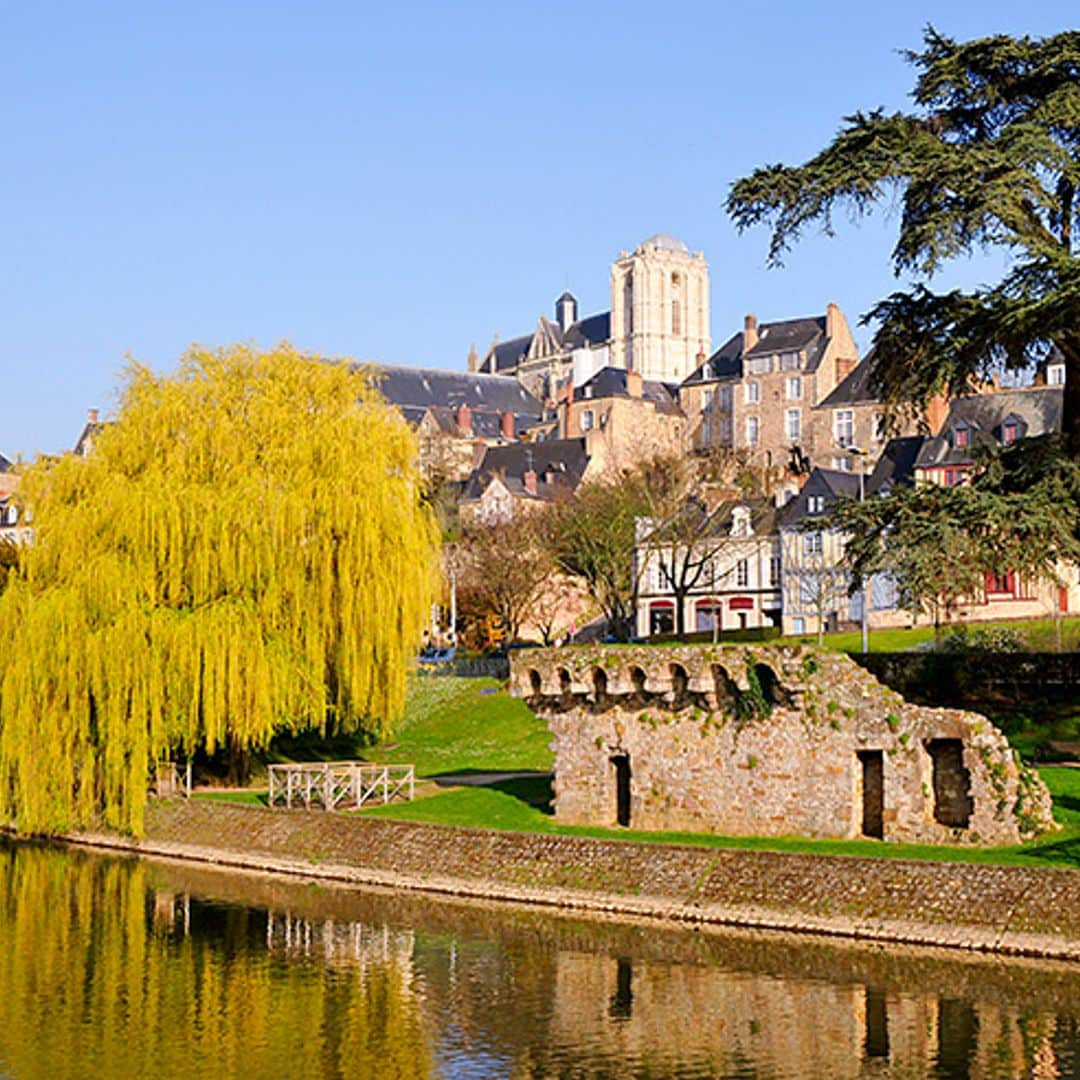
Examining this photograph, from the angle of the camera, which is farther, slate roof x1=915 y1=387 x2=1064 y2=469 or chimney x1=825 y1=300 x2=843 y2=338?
chimney x1=825 y1=300 x2=843 y2=338

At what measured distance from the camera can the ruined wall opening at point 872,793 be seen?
29.9 meters

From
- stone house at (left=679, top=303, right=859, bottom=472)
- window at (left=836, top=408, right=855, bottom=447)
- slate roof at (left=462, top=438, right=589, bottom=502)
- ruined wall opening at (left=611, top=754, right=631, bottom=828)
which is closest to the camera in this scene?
ruined wall opening at (left=611, top=754, right=631, bottom=828)

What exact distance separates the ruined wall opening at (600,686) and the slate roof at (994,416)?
157ft

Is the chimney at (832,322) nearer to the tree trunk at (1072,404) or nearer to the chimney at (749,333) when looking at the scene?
the chimney at (749,333)

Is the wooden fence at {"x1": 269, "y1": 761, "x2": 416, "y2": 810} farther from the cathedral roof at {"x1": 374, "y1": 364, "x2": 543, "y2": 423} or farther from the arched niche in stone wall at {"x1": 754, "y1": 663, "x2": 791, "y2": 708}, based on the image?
the cathedral roof at {"x1": 374, "y1": 364, "x2": 543, "y2": 423}

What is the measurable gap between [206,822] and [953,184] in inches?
865

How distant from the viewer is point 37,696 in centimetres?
3956

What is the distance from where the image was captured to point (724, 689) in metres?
31.5

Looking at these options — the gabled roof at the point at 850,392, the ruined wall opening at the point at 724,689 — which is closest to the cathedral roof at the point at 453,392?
the gabled roof at the point at 850,392

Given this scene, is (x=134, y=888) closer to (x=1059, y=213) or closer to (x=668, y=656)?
(x=668, y=656)

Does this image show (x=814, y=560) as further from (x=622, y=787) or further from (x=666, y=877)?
(x=666, y=877)

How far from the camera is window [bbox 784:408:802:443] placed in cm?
12431

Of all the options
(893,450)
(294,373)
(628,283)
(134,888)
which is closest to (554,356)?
(628,283)

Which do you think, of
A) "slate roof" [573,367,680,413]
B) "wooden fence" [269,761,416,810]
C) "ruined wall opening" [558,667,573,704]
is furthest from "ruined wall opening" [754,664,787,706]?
"slate roof" [573,367,680,413]
